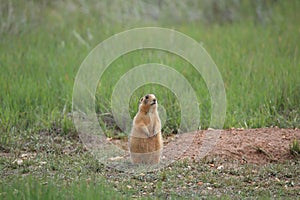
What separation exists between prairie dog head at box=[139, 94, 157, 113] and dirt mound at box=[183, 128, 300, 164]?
746 mm

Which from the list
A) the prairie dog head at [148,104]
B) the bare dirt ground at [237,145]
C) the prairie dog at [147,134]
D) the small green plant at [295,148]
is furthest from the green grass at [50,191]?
the small green plant at [295,148]

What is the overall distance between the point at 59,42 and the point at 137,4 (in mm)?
2522

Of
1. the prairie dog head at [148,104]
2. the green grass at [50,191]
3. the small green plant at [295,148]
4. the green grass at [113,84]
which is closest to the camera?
the green grass at [50,191]

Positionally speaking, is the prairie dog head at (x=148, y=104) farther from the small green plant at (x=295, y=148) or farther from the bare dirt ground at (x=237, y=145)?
the small green plant at (x=295, y=148)

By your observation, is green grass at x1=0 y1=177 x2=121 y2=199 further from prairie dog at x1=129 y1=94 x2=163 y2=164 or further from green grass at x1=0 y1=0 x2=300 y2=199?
prairie dog at x1=129 y1=94 x2=163 y2=164

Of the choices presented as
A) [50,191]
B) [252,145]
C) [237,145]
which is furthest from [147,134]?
[50,191]

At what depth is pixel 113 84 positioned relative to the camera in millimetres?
8469

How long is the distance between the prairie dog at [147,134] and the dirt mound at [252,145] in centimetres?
51

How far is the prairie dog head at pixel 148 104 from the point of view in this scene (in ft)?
20.9

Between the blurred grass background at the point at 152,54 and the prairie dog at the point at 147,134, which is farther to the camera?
the blurred grass background at the point at 152,54

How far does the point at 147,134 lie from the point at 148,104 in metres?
0.31

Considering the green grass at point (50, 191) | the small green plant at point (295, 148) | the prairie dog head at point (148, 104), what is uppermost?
the prairie dog head at point (148, 104)

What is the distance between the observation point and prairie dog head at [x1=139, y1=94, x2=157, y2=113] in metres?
6.37

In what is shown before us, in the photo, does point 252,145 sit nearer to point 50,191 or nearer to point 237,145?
point 237,145
